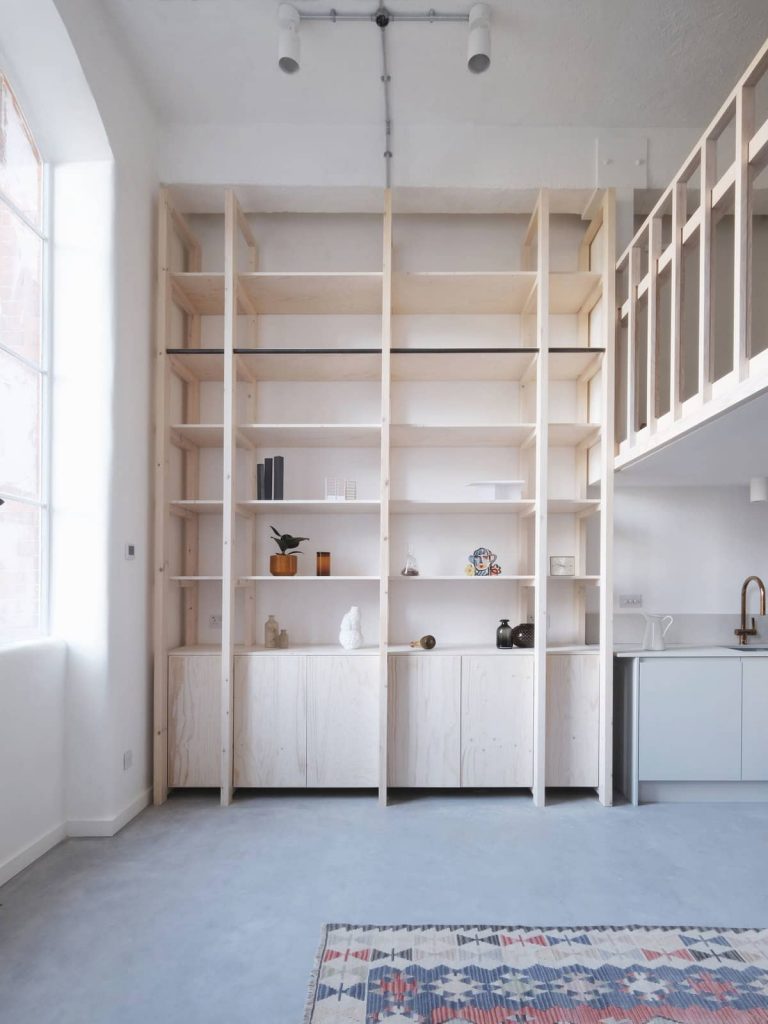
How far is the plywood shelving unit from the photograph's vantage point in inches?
156

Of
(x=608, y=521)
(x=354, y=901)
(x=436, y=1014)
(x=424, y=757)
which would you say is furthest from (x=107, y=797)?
(x=608, y=521)

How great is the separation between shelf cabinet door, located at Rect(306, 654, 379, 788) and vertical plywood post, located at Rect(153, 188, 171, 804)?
77cm

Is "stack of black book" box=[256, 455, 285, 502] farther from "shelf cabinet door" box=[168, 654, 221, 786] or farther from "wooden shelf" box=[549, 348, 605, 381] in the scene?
"wooden shelf" box=[549, 348, 605, 381]

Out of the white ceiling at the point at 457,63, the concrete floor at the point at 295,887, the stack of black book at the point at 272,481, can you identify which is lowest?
the concrete floor at the point at 295,887

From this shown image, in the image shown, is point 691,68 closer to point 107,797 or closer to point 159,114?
point 159,114

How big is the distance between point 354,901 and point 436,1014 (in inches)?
29.3

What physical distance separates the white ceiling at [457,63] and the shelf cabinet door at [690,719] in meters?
2.99

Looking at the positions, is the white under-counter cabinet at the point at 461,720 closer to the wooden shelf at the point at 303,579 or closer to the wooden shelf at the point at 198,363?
the wooden shelf at the point at 303,579

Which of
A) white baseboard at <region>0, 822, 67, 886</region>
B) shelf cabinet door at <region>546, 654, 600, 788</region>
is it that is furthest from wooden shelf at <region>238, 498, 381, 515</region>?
white baseboard at <region>0, 822, 67, 886</region>

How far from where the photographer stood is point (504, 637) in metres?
4.14

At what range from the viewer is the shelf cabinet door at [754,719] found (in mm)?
3898

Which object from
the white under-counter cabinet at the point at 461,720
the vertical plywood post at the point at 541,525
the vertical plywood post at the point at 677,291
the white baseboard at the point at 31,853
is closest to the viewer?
the white baseboard at the point at 31,853

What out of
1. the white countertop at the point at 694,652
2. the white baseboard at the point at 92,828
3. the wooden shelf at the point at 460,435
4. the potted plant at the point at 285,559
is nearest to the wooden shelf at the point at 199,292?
the wooden shelf at the point at 460,435

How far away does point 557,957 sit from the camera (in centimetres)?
231
